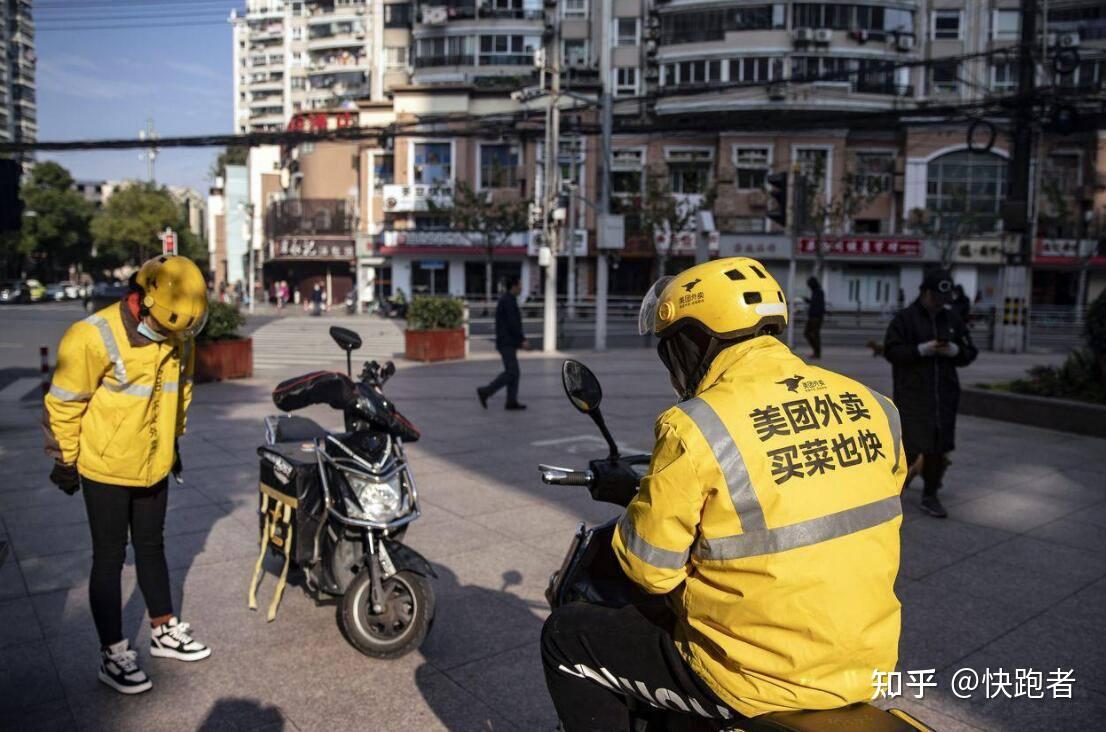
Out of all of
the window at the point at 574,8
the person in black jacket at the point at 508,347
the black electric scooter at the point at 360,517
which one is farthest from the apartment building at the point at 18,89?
the black electric scooter at the point at 360,517

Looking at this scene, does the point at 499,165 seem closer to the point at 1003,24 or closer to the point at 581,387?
the point at 1003,24

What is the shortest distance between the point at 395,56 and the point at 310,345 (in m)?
36.0

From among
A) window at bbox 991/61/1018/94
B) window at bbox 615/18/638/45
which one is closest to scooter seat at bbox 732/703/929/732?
window at bbox 615/18/638/45

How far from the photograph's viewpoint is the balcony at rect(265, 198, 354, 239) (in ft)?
166

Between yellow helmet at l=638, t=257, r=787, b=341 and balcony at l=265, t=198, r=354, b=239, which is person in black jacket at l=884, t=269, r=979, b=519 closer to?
yellow helmet at l=638, t=257, r=787, b=341

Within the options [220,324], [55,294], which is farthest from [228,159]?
[220,324]

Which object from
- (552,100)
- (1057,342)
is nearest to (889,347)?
(552,100)

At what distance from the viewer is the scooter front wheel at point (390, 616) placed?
380 cm

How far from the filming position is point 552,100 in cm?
2144

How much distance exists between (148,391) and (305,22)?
7515 cm

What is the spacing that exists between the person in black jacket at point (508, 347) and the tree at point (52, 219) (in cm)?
5907

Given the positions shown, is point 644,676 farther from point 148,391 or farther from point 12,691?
point 12,691

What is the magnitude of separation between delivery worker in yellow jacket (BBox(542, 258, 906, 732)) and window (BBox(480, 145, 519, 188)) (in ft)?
144

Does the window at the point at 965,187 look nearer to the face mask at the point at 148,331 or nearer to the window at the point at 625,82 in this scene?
the window at the point at 625,82
